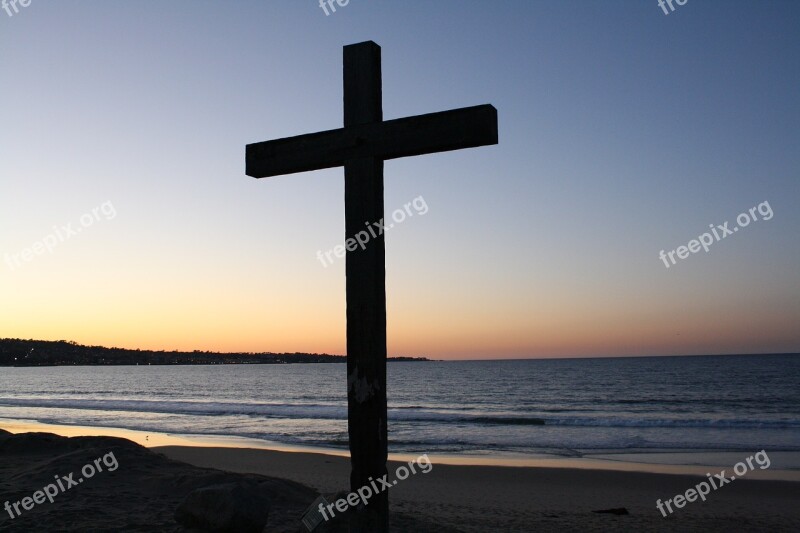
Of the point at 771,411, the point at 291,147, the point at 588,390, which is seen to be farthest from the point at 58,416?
the point at 588,390

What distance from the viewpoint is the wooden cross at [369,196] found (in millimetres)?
3561

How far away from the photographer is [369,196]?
12.2 ft

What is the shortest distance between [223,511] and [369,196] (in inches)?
132

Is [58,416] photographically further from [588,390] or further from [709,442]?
[588,390]

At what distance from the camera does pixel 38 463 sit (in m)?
7.75

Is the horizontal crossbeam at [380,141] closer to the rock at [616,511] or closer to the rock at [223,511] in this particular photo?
the rock at [223,511]

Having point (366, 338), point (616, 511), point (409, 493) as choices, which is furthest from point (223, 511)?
point (616, 511)

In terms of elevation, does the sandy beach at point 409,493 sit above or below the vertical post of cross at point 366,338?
below

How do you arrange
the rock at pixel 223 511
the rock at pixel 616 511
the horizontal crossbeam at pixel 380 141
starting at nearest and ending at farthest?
the horizontal crossbeam at pixel 380 141 < the rock at pixel 223 511 < the rock at pixel 616 511

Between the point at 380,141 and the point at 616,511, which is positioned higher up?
the point at 380,141

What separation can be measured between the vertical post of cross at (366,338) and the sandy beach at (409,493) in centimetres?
214

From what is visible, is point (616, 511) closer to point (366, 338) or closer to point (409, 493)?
point (409, 493)

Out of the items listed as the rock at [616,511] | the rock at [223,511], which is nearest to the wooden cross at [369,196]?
the rock at [223,511]

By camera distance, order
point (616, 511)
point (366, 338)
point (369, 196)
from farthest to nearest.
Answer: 1. point (616, 511)
2. point (369, 196)
3. point (366, 338)
